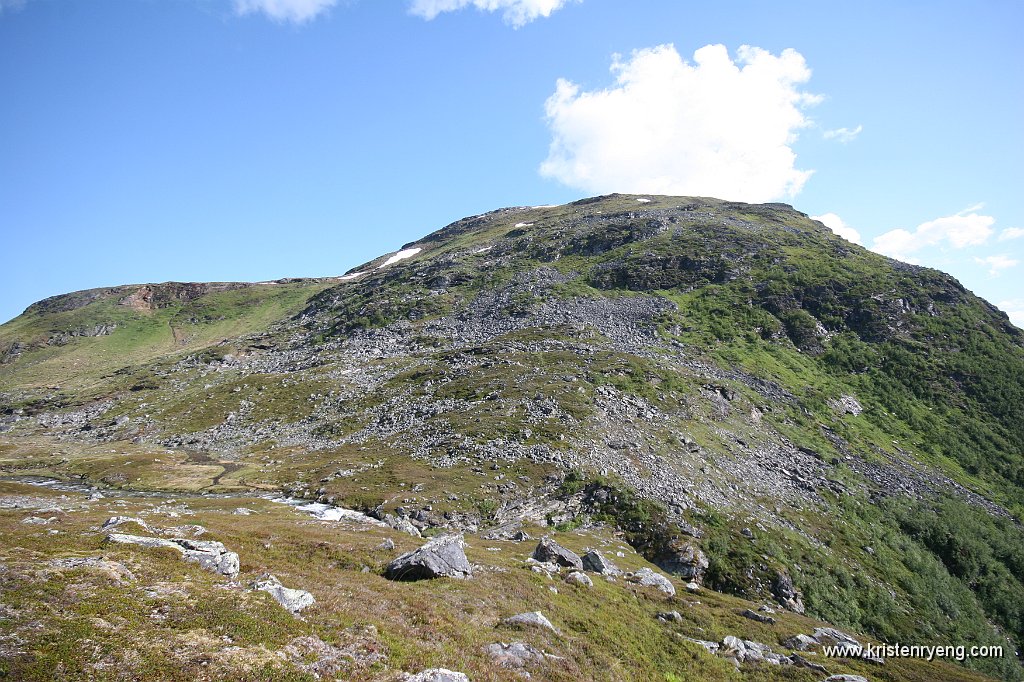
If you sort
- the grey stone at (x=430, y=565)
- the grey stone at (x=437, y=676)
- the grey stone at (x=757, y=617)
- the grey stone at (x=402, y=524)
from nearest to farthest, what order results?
the grey stone at (x=437, y=676)
the grey stone at (x=430, y=565)
the grey stone at (x=757, y=617)
the grey stone at (x=402, y=524)

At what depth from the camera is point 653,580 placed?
115 ft

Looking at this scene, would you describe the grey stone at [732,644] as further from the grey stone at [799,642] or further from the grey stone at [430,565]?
the grey stone at [430,565]

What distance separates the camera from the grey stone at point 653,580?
33.8 m

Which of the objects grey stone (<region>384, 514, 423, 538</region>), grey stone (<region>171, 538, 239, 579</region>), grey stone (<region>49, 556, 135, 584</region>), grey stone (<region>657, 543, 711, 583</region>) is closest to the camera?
grey stone (<region>49, 556, 135, 584</region>)

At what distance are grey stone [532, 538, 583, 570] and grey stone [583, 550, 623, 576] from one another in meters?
0.57

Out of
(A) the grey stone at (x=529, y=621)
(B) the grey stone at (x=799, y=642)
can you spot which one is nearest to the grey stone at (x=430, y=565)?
(A) the grey stone at (x=529, y=621)

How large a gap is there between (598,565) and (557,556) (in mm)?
3132

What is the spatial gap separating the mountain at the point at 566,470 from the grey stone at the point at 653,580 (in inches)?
78.6

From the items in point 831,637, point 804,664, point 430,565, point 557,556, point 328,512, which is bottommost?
point 831,637

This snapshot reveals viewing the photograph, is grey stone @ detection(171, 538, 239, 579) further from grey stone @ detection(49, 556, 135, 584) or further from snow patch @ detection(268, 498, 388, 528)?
snow patch @ detection(268, 498, 388, 528)

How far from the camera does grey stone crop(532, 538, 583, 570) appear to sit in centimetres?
3503

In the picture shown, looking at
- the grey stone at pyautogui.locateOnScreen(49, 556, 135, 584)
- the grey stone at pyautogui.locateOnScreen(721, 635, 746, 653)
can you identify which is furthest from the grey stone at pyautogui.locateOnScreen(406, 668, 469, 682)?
the grey stone at pyautogui.locateOnScreen(721, 635, 746, 653)

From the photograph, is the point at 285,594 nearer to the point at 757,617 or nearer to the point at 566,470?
the point at 757,617

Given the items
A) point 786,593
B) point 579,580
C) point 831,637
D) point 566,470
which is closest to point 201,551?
point 579,580
